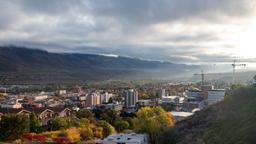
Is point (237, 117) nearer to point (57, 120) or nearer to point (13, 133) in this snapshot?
point (13, 133)

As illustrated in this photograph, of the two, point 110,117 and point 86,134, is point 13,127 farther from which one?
point 110,117

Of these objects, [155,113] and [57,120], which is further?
[57,120]

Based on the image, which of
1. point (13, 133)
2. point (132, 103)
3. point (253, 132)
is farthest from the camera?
point (132, 103)

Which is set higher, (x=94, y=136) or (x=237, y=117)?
(x=237, y=117)

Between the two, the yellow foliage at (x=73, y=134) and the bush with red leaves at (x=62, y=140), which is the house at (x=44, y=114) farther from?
the bush with red leaves at (x=62, y=140)

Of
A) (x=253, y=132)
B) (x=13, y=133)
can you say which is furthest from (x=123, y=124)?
(x=253, y=132)

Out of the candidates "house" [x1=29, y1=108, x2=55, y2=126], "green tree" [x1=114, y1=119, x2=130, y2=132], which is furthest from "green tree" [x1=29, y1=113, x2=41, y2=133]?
"house" [x1=29, y1=108, x2=55, y2=126]
